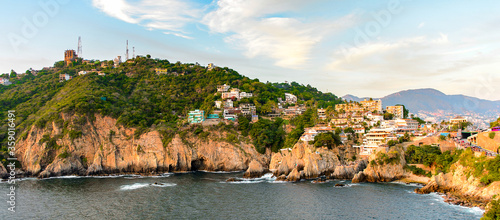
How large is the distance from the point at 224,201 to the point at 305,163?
1802cm

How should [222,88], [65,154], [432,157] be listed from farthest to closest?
[222,88] → [65,154] → [432,157]

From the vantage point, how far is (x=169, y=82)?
7988 cm

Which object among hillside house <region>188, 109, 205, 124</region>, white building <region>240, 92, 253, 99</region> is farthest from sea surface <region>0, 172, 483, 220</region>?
white building <region>240, 92, 253, 99</region>

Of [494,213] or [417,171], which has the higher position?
[494,213]

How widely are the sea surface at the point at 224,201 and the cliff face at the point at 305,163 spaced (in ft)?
10.7

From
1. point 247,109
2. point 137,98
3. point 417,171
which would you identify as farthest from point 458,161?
point 137,98

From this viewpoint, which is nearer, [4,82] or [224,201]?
[224,201]

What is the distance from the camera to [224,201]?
32750 mm

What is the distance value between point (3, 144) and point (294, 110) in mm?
53665

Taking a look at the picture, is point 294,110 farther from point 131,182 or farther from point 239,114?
point 131,182

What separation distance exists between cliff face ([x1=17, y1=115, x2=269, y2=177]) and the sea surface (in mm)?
8848

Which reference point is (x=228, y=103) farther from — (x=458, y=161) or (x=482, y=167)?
(x=482, y=167)

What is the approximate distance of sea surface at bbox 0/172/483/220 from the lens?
1092 inches

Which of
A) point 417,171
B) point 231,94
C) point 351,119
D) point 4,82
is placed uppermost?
point 4,82
